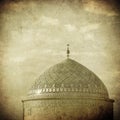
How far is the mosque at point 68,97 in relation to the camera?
7004 mm

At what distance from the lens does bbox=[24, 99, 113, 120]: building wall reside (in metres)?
7.00

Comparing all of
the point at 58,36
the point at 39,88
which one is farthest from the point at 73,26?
the point at 39,88

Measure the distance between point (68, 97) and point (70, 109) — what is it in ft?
0.56

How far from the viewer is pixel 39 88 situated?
7.21m

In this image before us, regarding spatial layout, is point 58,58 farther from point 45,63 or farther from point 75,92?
point 75,92

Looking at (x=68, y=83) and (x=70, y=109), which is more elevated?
(x=68, y=83)

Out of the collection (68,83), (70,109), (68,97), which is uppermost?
(68,83)

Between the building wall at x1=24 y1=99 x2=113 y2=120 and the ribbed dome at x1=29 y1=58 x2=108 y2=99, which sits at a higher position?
the ribbed dome at x1=29 y1=58 x2=108 y2=99

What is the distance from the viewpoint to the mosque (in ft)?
23.0

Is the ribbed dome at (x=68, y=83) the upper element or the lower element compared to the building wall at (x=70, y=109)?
upper

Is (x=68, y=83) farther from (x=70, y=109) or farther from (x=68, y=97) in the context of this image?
(x=70, y=109)

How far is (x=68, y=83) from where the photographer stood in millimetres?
7086

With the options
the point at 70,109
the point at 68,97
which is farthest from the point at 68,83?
the point at 70,109

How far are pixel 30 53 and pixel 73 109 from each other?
4.87 feet
